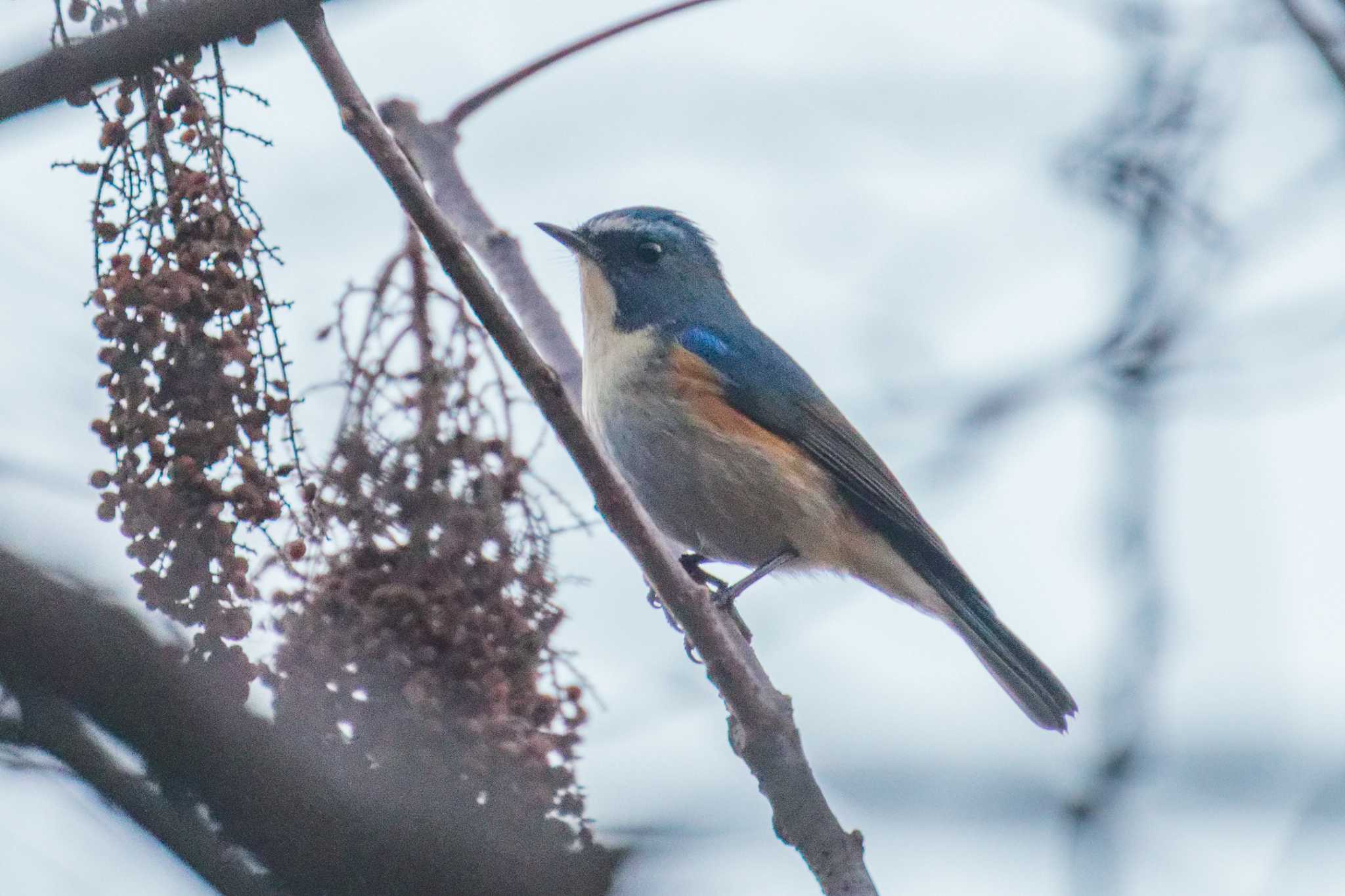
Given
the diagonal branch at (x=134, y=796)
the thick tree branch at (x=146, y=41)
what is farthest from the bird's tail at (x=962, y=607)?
the thick tree branch at (x=146, y=41)

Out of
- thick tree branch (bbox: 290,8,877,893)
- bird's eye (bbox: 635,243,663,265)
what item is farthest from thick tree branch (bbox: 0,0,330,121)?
bird's eye (bbox: 635,243,663,265)

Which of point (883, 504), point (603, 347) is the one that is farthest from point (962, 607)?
point (603, 347)

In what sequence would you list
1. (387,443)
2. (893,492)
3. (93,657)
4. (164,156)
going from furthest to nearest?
(893,492), (387,443), (164,156), (93,657)

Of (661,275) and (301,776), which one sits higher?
(661,275)

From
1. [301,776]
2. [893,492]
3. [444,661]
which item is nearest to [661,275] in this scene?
[893,492]

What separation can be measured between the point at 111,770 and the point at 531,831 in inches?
57.0

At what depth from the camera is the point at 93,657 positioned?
6.52 feet

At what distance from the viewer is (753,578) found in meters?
4.85

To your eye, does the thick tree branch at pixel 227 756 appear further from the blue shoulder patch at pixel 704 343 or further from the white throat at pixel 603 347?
the blue shoulder patch at pixel 704 343

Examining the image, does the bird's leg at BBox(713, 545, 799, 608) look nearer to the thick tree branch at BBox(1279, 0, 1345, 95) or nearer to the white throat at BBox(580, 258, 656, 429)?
the white throat at BBox(580, 258, 656, 429)

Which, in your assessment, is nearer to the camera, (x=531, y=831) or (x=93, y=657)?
(x=93, y=657)

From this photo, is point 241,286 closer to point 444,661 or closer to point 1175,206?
point 444,661

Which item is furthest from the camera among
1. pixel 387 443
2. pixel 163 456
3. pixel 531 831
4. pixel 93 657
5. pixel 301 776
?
pixel 387 443

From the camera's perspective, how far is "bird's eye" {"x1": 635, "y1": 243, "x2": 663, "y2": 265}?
5844mm
